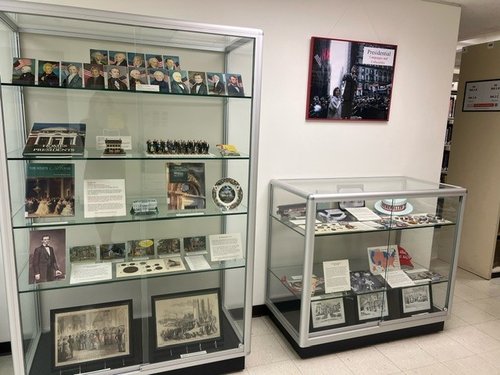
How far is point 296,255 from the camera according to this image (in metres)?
2.45

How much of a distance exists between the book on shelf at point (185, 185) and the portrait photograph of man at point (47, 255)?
596 mm

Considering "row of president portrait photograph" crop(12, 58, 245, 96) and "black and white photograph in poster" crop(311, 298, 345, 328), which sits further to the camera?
"black and white photograph in poster" crop(311, 298, 345, 328)

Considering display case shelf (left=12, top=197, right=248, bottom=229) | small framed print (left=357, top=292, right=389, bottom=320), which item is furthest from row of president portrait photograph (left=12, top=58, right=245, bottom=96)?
small framed print (left=357, top=292, right=389, bottom=320)

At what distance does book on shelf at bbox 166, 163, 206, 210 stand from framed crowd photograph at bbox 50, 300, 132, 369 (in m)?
Result: 0.66

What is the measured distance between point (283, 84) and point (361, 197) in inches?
37.8

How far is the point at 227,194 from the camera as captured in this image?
2.19 m

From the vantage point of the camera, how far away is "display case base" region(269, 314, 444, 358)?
2359 mm

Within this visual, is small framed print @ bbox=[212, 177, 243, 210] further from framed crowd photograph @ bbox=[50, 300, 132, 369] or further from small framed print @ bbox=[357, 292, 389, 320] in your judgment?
small framed print @ bbox=[357, 292, 389, 320]

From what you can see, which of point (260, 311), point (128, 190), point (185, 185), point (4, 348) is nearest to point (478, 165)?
point (260, 311)

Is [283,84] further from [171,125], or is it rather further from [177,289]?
[177,289]

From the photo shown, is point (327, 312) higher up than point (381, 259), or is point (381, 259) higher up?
point (381, 259)

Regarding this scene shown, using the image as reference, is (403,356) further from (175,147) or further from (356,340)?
(175,147)

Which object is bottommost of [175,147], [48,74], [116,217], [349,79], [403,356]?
[403,356]

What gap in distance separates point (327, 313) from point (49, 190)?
1.82m
